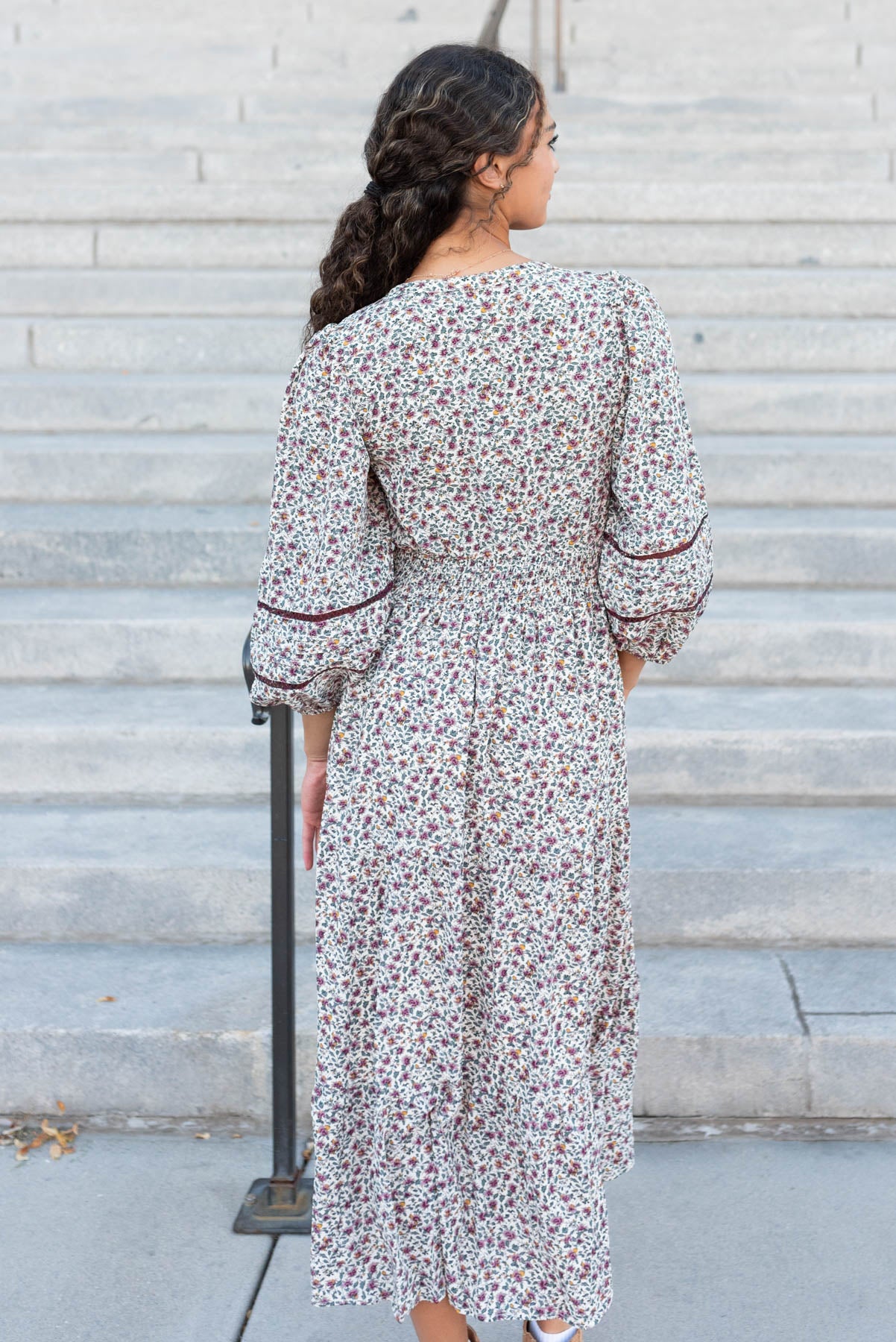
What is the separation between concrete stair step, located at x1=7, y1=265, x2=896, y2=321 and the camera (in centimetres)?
534

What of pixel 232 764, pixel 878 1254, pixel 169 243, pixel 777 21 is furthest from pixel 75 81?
pixel 878 1254

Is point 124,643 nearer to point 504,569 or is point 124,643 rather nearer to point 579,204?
point 504,569

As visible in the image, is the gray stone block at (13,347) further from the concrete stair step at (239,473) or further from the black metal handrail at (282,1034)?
the black metal handrail at (282,1034)

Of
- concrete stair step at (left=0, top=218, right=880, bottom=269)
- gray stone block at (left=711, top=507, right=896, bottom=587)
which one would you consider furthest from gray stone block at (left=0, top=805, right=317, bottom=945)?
concrete stair step at (left=0, top=218, right=880, bottom=269)

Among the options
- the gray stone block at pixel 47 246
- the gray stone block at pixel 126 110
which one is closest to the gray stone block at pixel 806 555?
the gray stone block at pixel 47 246

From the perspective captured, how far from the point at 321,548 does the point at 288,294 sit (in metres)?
4.06

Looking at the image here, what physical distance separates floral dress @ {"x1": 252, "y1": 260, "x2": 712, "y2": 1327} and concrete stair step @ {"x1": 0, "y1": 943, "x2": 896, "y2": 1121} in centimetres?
93

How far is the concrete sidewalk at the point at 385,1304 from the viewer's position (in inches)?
87.3

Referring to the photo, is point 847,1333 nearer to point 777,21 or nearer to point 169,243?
point 169,243

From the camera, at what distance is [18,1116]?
2881 mm

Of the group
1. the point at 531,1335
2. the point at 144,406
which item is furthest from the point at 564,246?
the point at 531,1335

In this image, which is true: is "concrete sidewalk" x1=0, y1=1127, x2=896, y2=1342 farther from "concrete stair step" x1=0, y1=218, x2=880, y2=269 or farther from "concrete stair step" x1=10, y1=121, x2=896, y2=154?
"concrete stair step" x1=10, y1=121, x2=896, y2=154

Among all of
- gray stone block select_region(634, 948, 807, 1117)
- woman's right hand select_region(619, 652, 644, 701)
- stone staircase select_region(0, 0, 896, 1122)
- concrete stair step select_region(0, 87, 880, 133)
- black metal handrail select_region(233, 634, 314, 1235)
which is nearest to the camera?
woman's right hand select_region(619, 652, 644, 701)

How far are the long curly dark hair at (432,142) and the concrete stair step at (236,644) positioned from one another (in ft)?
7.39
